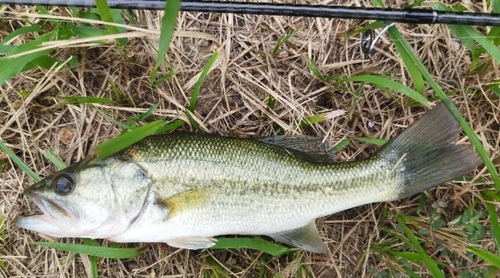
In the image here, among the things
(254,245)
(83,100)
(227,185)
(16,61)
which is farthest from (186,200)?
(16,61)

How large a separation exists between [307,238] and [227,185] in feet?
2.07

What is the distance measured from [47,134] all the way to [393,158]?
2.25 metres

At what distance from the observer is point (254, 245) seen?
2.90m

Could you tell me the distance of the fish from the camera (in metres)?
2.52

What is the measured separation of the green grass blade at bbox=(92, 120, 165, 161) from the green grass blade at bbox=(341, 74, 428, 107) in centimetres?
130

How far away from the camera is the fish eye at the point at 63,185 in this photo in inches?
98.7

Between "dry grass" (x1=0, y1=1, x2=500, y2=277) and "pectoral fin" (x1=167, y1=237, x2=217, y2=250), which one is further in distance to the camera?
"dry grass" (x1=0, y1=1, x2=500, y2=277)

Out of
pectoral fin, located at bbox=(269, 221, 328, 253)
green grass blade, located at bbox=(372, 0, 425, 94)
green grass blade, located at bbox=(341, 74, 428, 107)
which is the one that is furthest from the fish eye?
green grass blade, located at bbox=(372, 0, 425, 94)

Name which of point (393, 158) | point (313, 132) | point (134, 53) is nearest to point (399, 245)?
point (393, 158)

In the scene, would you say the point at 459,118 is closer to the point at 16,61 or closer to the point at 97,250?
the point at 97,250

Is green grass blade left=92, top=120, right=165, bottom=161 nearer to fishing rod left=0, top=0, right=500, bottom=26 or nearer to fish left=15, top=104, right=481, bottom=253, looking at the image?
fish left=15, top=104, right=481, bottom=253

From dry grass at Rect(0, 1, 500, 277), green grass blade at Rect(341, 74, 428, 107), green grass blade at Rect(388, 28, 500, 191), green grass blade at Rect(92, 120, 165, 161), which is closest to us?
green grass blade at Rect(92, 120, 165, 161)

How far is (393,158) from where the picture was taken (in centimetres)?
274

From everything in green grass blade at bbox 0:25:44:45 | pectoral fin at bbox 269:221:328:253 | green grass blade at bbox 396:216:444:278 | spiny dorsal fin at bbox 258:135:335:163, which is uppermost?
green grass blade at bbox 0:25:44:45
